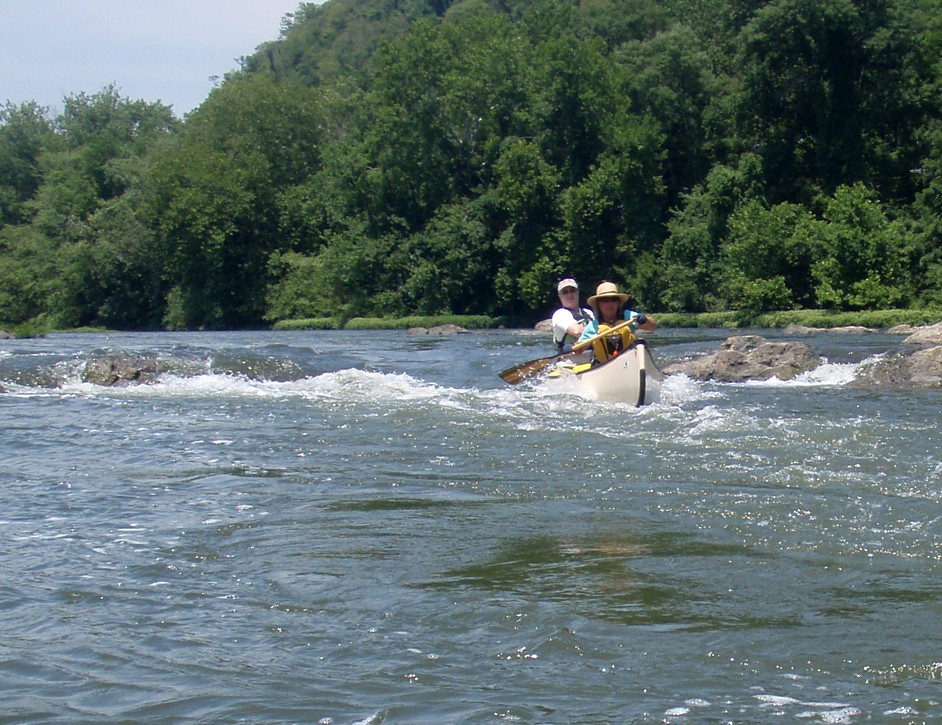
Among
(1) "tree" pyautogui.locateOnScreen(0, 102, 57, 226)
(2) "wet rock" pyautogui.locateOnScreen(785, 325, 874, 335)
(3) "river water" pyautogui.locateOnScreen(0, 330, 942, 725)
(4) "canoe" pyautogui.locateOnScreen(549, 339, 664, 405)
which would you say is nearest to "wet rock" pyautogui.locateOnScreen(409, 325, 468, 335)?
(2) "wet rock" pyautogui.locateOnScreen(785, 325, 874, 335)

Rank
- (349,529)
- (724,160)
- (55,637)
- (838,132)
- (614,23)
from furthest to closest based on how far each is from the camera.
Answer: (614,23)
(724,160)
(838,132)
(349,529)
(55,637)

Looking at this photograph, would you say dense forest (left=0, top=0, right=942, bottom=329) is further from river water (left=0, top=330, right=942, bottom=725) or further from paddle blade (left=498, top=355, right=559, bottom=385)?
river water (left=0, top=330, right=942, bottom=725)

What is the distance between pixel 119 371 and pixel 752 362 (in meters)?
10.2

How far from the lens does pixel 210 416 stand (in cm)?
1407

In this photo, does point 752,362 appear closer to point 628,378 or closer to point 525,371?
point 525,371

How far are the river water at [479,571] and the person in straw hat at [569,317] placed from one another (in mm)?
2715

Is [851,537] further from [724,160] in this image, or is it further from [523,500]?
[724,160]

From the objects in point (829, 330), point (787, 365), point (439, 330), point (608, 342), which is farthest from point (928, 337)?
point (439, 330)

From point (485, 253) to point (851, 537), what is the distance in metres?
46.6

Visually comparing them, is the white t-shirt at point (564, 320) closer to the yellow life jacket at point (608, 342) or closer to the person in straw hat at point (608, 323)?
the person in straw hat at point (608, 323)

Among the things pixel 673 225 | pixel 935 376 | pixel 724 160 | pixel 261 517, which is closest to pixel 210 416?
pixel 261 517

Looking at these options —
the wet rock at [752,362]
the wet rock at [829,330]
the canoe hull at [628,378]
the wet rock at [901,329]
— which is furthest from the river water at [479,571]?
the wet rock at [829,330]

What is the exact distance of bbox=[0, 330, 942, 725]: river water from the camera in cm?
457

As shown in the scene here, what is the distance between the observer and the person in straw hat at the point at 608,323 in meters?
14.6
